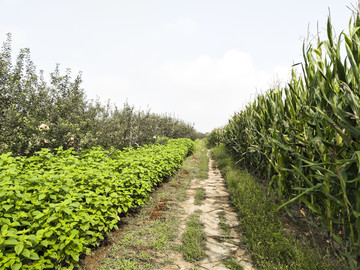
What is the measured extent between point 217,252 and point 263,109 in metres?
3.51

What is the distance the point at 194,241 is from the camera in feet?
10.3

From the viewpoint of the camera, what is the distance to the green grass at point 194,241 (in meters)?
2.82

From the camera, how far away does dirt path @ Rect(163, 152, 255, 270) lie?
8.83 ft

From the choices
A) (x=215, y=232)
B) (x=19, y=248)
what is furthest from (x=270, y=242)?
(x=19, y=248)

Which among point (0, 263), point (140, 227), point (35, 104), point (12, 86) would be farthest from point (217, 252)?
point (12, 86)

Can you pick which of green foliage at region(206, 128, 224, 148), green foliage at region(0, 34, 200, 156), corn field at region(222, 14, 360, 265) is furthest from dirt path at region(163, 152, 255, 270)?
green foliage at region(206, 128, 224, 148)

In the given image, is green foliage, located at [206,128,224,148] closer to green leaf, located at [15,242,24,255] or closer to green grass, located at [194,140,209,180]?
green grass, located at [194,140,209,180]

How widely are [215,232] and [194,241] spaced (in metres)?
0.61

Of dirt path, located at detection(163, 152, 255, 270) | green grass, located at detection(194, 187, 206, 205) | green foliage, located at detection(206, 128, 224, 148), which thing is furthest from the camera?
green foliage, located at detection(206, 128, 224, 148)

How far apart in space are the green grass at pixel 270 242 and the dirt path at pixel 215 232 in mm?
183

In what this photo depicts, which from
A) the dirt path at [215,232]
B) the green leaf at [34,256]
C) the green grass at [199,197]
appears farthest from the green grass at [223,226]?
the green leaf at [34,256]

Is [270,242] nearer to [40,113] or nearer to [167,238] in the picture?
[167,238]

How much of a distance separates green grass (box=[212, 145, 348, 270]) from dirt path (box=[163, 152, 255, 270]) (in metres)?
0.18

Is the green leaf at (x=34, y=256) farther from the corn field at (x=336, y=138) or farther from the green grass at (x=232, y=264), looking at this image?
the corn field at (x=336, y=138)
